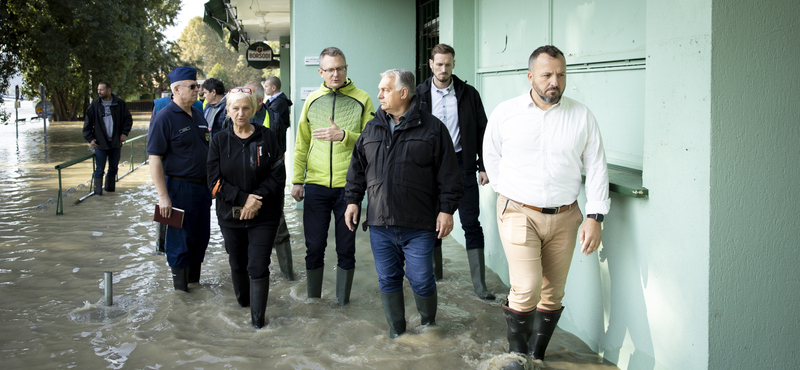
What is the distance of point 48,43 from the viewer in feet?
Result: 71.3

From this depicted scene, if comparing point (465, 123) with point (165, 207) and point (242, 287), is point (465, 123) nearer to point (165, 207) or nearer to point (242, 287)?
point (242, 287)

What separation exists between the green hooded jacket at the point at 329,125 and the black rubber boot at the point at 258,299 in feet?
2.72

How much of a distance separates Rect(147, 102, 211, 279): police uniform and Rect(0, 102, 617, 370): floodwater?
1.38 feet

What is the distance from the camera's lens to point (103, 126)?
33.6 feet

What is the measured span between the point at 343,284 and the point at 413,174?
1478mm

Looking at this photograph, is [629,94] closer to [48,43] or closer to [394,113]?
[394,113]

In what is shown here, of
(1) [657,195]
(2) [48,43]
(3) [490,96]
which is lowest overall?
(1) [657,195]

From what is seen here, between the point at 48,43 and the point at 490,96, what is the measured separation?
67.1 ft

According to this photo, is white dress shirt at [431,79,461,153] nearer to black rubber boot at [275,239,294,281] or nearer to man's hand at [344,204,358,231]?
man's hand at [344,204,358,231]

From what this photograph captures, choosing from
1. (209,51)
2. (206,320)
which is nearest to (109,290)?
(206,320)

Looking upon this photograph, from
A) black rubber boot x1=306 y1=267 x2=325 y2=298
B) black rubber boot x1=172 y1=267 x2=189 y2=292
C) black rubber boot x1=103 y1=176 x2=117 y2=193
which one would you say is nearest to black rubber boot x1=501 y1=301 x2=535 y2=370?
black rubber boot x1=306 y1=267 x2=325 y2=298

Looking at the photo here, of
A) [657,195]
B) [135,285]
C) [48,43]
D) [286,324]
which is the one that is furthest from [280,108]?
[48,43]

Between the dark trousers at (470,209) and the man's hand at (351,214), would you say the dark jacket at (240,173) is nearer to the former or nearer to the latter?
the man's hand at (351,214)

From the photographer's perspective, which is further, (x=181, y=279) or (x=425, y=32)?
(x=425, y=32)
